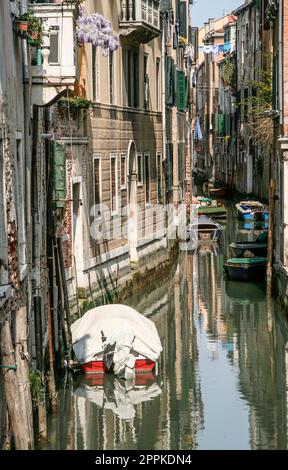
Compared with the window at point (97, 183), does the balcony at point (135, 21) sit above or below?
above

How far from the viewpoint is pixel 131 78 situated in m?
26.1

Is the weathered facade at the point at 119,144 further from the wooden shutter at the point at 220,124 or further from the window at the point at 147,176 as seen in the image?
the wooden shutter at the point at 220,124

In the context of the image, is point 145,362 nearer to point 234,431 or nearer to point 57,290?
point 57,290

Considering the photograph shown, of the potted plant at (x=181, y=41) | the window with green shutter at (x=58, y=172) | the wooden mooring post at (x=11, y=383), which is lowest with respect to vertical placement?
the wooden mooring post at (x=11, y=383)

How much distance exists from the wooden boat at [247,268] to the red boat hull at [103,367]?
10.4m

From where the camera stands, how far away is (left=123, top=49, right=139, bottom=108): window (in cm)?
2530

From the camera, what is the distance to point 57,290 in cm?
1647

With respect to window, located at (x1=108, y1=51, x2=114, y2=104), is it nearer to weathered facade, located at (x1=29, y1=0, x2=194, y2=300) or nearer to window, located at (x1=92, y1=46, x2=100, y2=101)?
weathered facade, located at (x1=29, y1=0, x2=194, y2=300)

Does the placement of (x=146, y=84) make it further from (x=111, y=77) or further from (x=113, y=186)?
(x=113, y=186)

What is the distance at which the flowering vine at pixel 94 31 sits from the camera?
1834 centimetres

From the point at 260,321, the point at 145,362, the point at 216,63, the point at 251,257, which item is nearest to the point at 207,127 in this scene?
the point at 216,63

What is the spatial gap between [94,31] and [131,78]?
24.1 feet

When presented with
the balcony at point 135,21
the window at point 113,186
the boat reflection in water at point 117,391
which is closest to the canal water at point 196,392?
the boat reflection in water at point 117,391

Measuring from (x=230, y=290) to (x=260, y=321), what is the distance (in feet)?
13.5
